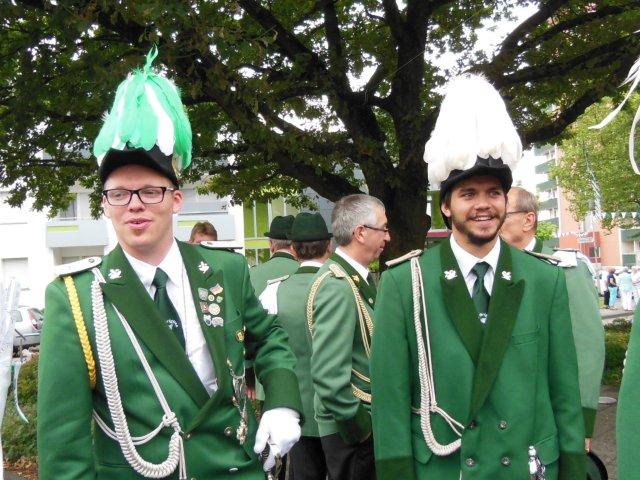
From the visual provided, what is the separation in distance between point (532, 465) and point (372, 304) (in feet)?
5.04

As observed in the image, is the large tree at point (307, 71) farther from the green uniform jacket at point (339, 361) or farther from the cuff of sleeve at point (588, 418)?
the cuff of sleeve at point (588, 418)

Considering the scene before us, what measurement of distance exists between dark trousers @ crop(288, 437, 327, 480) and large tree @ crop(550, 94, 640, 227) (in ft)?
80.8

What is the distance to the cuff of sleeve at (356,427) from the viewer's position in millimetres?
3716

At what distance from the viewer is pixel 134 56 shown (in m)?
6.90

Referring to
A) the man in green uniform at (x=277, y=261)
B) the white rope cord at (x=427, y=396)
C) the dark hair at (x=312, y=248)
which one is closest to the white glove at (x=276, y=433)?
the white rope cord at (x=427, y=396)

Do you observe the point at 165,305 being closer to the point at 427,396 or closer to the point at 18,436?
the point at 427,396

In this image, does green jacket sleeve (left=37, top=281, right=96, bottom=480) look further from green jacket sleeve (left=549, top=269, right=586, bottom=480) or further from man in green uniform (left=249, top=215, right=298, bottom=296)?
man in green uniform (left=249, top=215, right=298, bottom=296)

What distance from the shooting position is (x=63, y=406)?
2.32 meters

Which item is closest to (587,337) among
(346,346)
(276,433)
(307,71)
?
(346,346)

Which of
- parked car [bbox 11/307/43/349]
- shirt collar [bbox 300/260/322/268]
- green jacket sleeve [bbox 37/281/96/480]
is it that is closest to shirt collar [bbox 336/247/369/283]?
shirt collar [bbox 300/260/322/268]

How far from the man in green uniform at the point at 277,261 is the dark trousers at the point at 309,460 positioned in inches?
58.5

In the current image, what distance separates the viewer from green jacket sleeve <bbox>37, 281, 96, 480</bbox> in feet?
7.52

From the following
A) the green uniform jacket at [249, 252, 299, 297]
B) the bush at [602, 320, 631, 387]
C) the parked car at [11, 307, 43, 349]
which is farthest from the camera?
the parked car at [11, 307, 43, 349]

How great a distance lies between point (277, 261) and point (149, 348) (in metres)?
3.60
